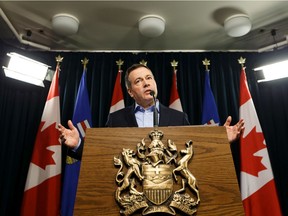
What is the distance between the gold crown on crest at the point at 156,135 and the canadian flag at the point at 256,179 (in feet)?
6.22

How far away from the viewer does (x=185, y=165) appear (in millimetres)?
945

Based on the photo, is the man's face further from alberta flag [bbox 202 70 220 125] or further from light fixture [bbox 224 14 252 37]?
light fixture [bbox 224 14 252 37]

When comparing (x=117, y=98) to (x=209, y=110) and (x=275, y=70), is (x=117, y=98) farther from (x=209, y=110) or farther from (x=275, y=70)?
(x=275, y=70)

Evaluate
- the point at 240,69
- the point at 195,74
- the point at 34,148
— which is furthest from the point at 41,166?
the point at 240,69

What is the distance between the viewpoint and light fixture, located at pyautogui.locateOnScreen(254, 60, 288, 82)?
9.48 feet

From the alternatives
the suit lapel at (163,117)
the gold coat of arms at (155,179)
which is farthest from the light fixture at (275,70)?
the gold coat of arms at (155,179)

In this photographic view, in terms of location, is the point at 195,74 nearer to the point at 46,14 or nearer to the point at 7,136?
A: the point at 46,14

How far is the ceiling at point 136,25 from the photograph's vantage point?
2.88 m

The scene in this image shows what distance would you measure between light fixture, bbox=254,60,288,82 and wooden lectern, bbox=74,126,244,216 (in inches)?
89.2

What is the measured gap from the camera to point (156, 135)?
1.02m

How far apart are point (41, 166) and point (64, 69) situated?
4.35 ft

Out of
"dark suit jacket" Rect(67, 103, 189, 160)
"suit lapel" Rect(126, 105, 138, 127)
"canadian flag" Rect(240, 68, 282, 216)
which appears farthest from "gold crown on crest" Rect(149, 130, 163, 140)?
"canadian flag" Rect(240, 68, 282, 216)

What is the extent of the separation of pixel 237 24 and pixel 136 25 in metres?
1.18

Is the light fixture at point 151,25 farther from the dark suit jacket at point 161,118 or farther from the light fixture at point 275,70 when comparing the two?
the dark suit jacket at point 161,118
